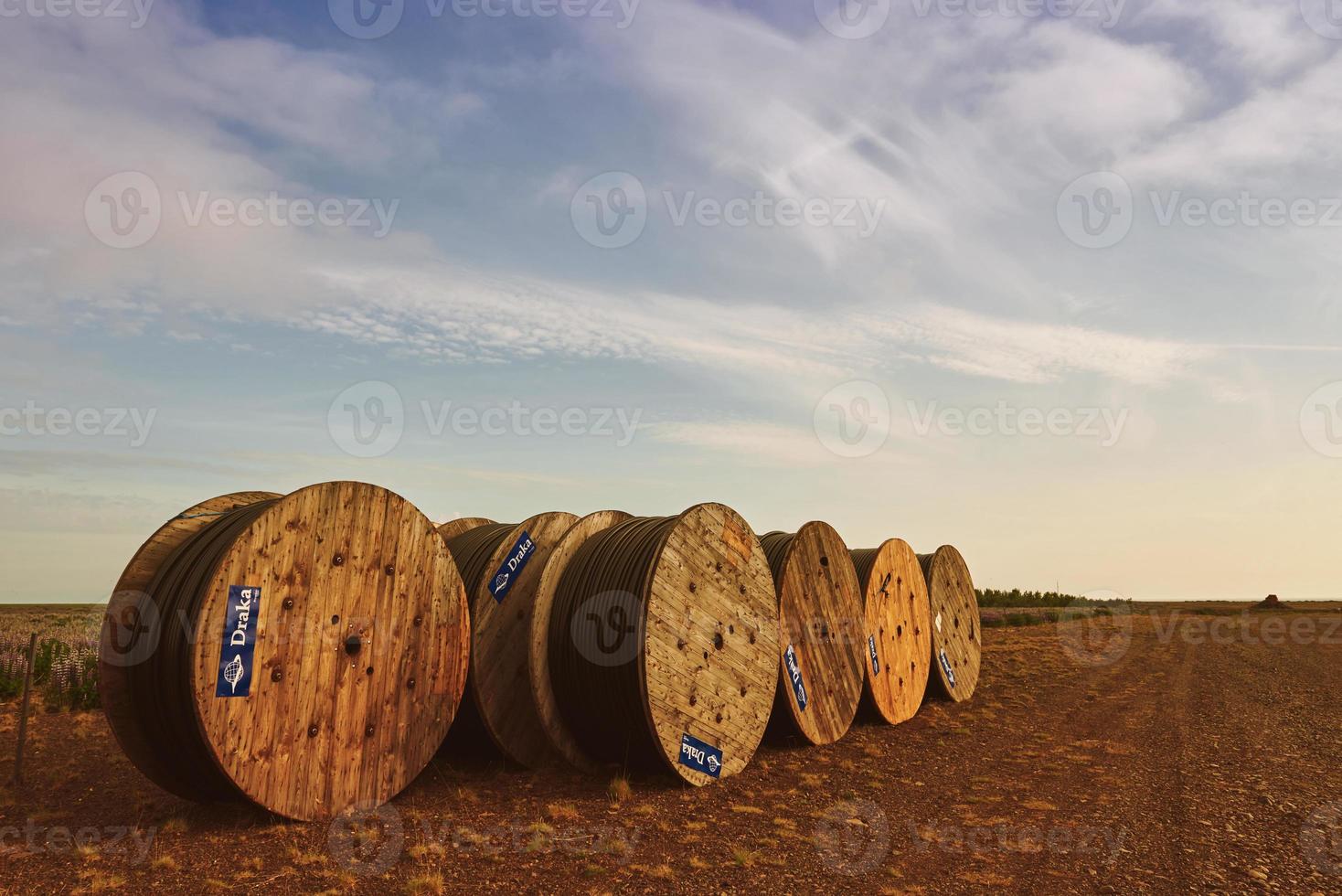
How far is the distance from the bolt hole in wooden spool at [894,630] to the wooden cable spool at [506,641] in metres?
4.14

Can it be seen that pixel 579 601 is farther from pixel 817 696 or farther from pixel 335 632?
pixel 817 696

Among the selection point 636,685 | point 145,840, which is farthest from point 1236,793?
point 145,840

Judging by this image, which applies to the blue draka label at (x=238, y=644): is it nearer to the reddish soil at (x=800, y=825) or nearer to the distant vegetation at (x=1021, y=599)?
the reddish soil at (x=800, y=825)

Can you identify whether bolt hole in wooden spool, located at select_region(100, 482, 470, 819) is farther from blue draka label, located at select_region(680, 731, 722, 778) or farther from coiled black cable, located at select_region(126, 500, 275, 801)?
blue draka label, located at select_region(680, 731, 722, 778)

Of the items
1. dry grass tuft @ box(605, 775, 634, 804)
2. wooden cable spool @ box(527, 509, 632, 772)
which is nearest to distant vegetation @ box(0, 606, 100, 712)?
wooden cable spool @ box(527, 509, 632, 772)

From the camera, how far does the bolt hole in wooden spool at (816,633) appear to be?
8531mm

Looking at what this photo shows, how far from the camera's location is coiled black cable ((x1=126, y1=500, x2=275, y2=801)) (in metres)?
5.37

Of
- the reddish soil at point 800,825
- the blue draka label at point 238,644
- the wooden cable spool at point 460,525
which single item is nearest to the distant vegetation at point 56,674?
the reddish soil at point 800,825

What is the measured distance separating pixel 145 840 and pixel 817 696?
19.9 feet

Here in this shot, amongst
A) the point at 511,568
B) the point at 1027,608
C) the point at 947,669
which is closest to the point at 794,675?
the point at 511,568

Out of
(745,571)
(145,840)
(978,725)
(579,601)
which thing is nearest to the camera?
(145,840)

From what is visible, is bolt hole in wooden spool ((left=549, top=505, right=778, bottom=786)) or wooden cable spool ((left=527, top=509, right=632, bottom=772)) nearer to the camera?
bolt hole in wooden spool ((left=549, top=505, right=778, bottom=786))

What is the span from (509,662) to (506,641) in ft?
0.62

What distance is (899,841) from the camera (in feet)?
19.3
